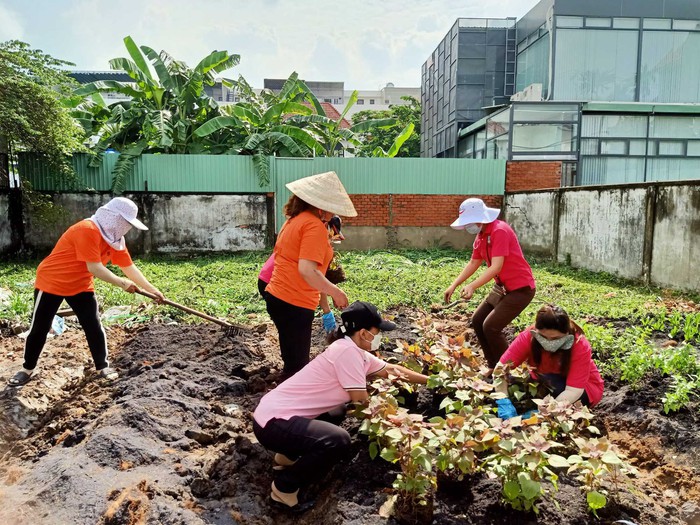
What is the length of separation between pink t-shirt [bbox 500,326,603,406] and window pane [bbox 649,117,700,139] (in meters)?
15.1

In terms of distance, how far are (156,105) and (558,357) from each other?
14.3 metres

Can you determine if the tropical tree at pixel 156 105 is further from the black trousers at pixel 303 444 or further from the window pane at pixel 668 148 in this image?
the window pane at pixel 668 148

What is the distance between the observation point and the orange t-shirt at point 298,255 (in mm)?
3438

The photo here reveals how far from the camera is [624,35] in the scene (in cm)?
1730

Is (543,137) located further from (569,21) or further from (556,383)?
(556,383)

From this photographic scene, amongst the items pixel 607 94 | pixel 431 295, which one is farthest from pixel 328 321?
pixel 607 94

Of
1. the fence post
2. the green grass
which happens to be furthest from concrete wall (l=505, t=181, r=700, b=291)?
the green grass

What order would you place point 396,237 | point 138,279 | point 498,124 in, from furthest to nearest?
point 498,124, point 396,237, point 138,279

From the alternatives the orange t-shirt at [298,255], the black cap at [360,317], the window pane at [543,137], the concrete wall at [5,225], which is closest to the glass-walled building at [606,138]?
the window pane at [543,137]

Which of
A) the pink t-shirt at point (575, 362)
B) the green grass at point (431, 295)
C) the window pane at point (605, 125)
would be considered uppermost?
the window pane at point (605, 125)

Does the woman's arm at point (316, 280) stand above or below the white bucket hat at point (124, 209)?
below

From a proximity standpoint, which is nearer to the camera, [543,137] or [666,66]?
[543,137]

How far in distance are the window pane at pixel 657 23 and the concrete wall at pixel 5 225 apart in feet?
63.7

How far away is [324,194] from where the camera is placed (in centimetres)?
355
